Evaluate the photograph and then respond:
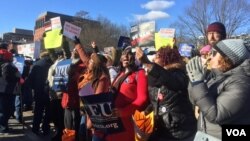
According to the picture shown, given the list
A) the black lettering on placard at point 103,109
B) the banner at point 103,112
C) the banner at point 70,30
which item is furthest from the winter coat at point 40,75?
the black lettering on placard at point 103,109

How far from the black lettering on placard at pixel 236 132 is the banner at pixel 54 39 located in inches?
216

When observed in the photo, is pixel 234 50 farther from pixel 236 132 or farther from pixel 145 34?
pixel 145 34

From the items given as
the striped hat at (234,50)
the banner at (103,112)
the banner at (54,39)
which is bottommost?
the banner at (103,112)

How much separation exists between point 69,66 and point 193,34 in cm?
3835

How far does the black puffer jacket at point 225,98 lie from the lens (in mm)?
2865

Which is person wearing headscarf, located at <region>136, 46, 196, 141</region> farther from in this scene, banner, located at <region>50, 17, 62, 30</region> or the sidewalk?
the sidewalk

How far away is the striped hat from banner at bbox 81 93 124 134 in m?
1.62

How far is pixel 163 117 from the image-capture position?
4242 millimetres

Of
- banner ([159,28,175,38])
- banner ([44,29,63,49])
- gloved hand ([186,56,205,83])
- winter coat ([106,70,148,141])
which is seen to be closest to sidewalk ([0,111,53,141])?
banner ([44,29,63,49])

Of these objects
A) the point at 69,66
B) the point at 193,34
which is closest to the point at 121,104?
the point at 69,66

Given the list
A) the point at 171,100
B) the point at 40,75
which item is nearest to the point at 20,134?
the point at 40,75

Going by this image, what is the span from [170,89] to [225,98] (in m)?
1.30

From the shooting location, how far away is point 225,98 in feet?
9.50

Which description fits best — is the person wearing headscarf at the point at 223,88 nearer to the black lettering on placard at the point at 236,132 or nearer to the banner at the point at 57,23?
the black lettering on placard at the point at 236,132
